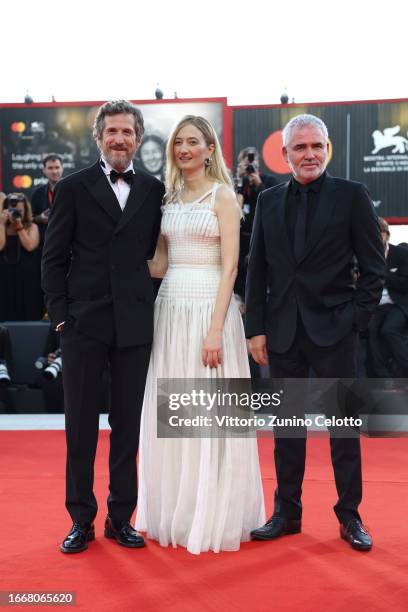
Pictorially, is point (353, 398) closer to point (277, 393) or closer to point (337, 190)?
point (277, 393)

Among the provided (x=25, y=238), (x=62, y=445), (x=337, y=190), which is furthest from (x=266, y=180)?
(x=337, y=190)

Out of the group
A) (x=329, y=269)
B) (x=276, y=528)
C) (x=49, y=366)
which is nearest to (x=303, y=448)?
(x=276, y=528)

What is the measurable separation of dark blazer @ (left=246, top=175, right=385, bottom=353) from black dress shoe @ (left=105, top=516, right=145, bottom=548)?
832 millimetres

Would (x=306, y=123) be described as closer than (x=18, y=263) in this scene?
Yes

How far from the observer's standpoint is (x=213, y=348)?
2.85m

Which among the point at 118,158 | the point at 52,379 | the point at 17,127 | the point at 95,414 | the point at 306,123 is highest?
the point at 17,127

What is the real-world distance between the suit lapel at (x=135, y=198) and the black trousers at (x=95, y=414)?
41 cm

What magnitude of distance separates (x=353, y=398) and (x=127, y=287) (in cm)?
93

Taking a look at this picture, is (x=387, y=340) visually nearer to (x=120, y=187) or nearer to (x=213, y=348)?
(x=213, y=348)

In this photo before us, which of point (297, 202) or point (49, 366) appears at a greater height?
point (297, 202)

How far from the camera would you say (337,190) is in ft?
9.51

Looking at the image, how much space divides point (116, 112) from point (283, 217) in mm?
707

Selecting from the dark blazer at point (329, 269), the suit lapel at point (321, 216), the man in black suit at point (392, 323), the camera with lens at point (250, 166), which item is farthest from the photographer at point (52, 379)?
the suit lapel at point (321, 216)

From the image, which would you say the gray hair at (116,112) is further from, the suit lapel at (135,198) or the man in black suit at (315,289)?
the man in black suit at (315,289)
